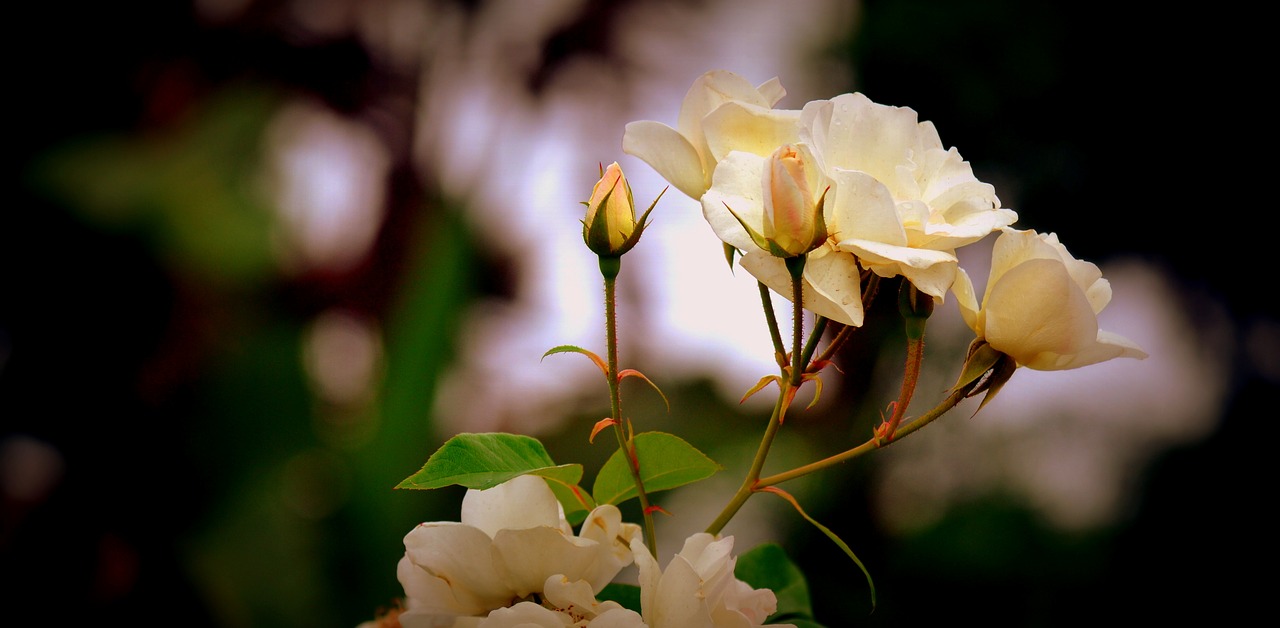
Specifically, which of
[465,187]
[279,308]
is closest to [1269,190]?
[465,187]

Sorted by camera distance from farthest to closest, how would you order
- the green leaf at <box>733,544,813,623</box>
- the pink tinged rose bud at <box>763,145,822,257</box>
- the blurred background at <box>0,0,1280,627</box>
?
1. the blurred background at <box>0,0,1280,627</box>
2. the green leaf at <box>733,544,813,623</box>
3. the pink tinged rose bud at <box>763,145,822,257</box>

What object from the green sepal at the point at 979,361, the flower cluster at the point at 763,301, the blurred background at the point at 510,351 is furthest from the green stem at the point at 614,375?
the blurred background at the point at 510,351

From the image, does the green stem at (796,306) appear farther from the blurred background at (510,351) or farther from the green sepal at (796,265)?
the blurred background at (510,351)

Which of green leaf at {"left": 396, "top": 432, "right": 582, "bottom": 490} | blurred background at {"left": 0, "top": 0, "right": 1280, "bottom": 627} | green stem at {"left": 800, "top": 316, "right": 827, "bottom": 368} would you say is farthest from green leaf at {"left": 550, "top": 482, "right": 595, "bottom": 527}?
blurred background at {"left": 0, "top": 0, "right": 1280, "bottom": 627}

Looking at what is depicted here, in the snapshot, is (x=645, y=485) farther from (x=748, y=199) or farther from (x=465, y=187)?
(x=465, y=187)

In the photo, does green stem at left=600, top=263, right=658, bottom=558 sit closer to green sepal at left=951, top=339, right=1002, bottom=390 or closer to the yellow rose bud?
the yellow rose bud
